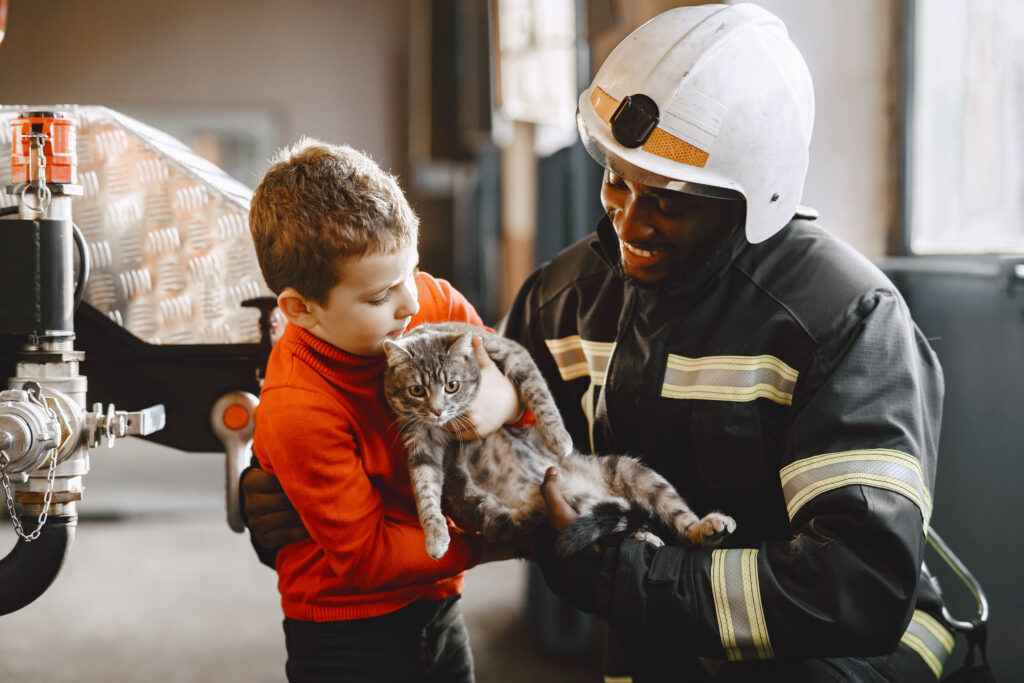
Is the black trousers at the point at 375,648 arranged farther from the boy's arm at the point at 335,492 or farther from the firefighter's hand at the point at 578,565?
the firefighter's hand at the point at 578,565

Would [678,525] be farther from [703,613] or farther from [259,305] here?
[259,305]

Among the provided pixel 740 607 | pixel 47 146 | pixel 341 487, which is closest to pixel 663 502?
pixel 740 607

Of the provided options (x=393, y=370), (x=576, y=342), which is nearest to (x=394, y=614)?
(x=393, y=370)

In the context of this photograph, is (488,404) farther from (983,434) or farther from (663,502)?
(983,434)

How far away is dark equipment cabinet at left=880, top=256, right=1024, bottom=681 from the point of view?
1.40 metres

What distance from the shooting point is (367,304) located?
966 millimetres

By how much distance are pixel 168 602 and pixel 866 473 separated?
182 cm

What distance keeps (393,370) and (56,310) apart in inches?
17.7

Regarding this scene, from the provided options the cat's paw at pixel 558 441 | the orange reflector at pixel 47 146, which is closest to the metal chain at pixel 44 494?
the orange reflector at pixel 47 146

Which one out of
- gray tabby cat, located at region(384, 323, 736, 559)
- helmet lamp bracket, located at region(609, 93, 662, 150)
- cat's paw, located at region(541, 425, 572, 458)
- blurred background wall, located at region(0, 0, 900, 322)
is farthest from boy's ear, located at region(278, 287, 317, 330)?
blurred background wall, located at region(0, 0, 900, 322)

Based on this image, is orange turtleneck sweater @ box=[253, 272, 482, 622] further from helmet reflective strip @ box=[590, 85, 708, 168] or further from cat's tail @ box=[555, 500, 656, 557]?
helmet reflective strip @ box=[590, 85, 708, 168]

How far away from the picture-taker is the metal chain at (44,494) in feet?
3.26

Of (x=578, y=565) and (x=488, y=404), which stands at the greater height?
(x=488, y=404)

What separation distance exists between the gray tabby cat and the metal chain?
44 cm
